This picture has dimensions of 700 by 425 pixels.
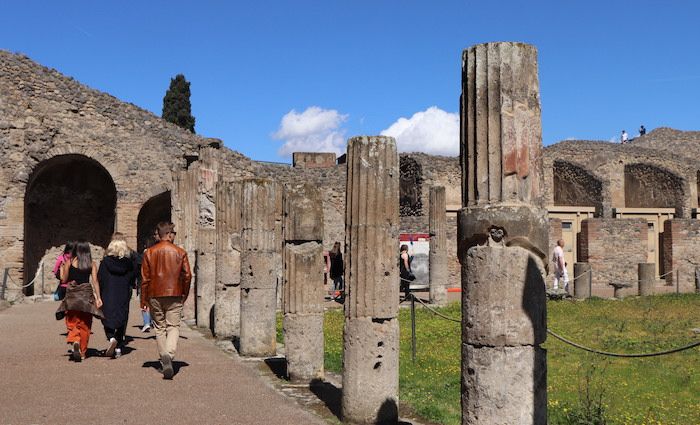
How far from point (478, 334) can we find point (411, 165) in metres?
25.9

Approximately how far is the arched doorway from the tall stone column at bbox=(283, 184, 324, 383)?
676 inches

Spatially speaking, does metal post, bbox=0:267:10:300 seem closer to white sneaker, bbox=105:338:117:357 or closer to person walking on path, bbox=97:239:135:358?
person walking on path, bbox=97:239:135:358

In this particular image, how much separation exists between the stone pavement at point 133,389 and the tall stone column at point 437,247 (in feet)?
30.8

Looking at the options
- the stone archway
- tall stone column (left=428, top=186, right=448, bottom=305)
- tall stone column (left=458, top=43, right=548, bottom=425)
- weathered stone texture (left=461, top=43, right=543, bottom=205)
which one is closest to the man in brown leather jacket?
tall stone column (left=458, top=43, right=548, bottom=425)

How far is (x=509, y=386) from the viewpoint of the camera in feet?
13.8

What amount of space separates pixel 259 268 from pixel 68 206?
17.1 meters

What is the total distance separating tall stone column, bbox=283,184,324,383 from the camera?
8469 mm

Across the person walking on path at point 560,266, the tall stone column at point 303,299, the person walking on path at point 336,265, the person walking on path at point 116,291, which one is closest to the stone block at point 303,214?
the tall stone column at point 303,299

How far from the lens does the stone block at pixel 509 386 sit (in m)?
4.19

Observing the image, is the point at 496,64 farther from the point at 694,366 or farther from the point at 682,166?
the point at 682,166

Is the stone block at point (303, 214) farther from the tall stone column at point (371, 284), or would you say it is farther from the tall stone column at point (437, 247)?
the tall stone column at point (437, 247)

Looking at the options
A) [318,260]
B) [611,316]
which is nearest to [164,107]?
[611,316]

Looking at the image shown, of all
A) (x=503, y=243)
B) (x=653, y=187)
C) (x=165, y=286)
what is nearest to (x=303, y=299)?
(x=165, y=286)

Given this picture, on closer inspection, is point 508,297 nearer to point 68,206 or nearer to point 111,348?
point 111,348
